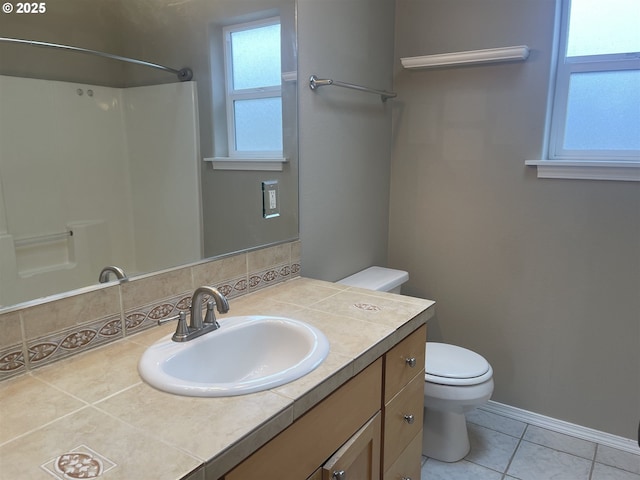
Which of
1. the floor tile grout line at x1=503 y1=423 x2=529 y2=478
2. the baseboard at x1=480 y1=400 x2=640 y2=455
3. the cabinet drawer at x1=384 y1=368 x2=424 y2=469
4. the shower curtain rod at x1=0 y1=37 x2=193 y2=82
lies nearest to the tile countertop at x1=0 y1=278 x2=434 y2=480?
the cabinet drawer at x1=384 y1=368 x2=424 y2=469

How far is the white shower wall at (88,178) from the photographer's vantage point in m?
1.02

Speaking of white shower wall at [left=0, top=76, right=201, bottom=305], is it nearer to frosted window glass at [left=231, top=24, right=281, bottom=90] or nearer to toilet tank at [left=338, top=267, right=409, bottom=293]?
frosted window glass at [left=231, top=24, right=281, bottom=90]

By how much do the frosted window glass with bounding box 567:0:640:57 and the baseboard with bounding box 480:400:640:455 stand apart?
1.68m

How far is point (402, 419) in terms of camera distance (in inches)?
56.3

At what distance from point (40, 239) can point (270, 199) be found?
82 cm

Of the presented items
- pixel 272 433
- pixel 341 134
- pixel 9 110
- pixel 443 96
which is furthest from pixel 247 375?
pixel 443 96

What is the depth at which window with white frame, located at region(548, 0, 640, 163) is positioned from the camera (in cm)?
193

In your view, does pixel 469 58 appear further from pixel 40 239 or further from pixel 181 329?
pixel 40 239

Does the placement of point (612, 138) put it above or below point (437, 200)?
above

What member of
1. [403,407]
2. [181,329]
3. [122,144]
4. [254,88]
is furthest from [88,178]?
[403,407]

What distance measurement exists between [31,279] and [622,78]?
7.39ft

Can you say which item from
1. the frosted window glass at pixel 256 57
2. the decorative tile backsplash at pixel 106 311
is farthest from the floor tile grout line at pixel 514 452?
the frosted window glass at pixel 256 57

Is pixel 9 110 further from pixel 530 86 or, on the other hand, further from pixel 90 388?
pixel 530 86

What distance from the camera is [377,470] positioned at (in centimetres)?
132
